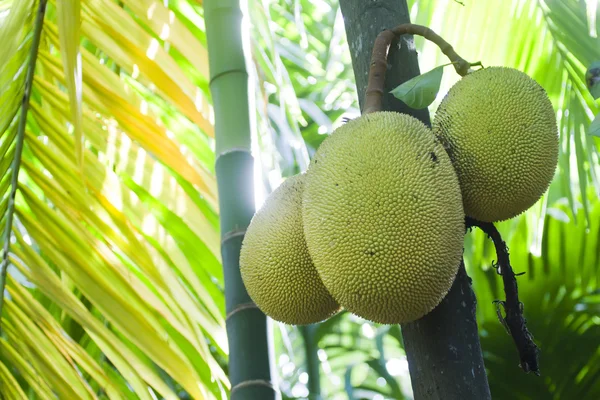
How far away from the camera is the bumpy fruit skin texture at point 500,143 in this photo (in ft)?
3.14

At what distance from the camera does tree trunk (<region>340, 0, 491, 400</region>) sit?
0.85 meters

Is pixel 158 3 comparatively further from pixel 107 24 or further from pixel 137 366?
pixel 137 366

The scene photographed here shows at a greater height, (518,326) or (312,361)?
(312,361)

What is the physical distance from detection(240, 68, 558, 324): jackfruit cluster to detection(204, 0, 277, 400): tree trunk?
0.06 metres

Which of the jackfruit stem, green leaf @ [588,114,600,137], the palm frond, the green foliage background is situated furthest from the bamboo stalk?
green leaf @ [588,114,600,137]

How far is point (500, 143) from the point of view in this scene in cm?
96

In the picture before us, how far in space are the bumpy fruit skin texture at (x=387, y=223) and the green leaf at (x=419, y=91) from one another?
0.14 feet

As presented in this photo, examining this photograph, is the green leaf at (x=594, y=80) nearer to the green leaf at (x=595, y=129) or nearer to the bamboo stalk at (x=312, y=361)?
the green leaf at (x=595, y=129)

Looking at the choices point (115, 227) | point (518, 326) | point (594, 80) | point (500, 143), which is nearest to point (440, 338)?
point (518, 326)

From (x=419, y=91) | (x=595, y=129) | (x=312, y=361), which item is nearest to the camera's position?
(x=595, y=129)

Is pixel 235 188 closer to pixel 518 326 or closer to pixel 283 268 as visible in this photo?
pixel 283 268

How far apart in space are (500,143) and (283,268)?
1.10ft

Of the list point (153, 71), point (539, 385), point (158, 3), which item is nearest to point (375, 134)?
point (153, 71)

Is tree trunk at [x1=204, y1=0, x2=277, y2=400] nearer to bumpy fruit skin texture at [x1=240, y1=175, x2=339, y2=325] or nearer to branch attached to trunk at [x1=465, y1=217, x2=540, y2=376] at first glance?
bumpy fruit skin texture at [x1=240, y1=175, x2=339, y2=325]
